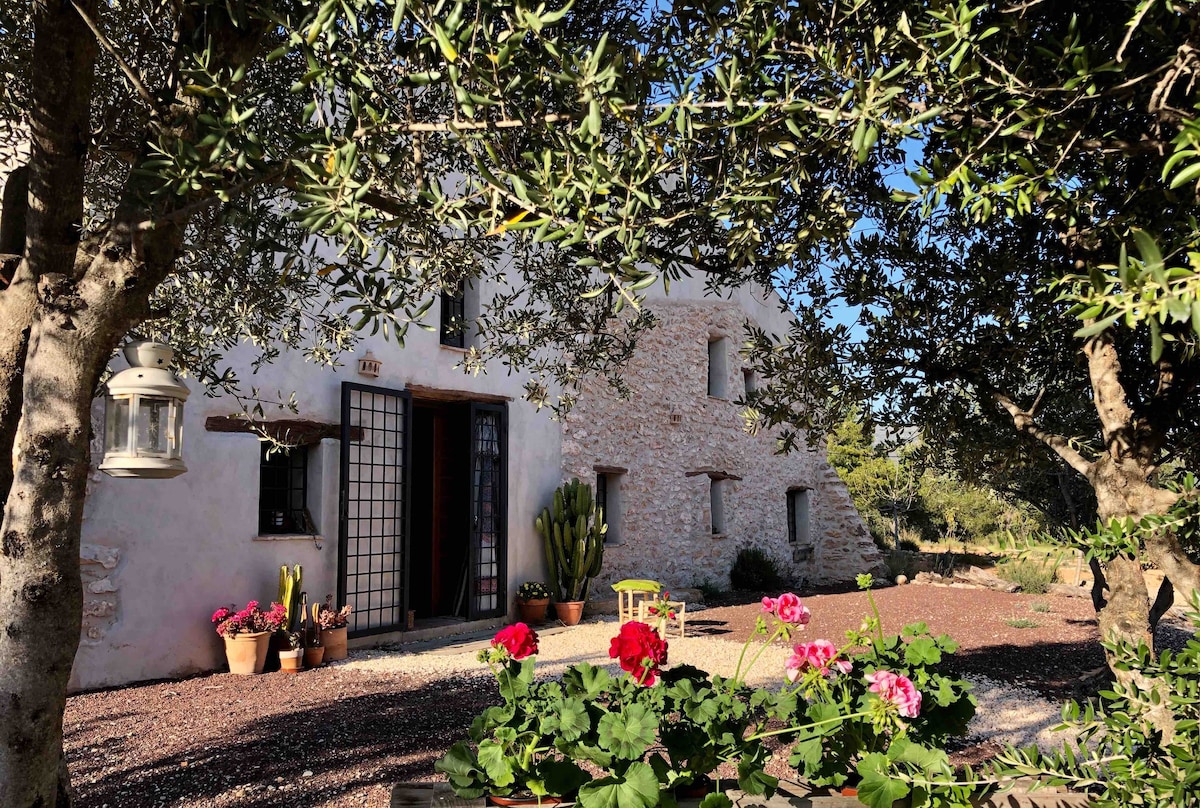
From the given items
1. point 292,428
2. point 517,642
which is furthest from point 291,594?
point 517,642

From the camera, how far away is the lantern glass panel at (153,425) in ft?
9.46

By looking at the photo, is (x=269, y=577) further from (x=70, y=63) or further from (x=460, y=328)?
(x=70, y=63)

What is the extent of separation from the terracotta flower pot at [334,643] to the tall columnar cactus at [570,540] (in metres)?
3.07

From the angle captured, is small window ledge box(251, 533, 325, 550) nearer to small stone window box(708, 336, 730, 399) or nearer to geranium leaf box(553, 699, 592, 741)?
geranium leaf box(553, 699, 592, 741)

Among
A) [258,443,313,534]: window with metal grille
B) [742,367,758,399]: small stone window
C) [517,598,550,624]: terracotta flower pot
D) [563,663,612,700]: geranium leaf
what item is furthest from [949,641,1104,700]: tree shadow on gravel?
[742,367,758,399]: small stone window

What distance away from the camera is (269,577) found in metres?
7.17

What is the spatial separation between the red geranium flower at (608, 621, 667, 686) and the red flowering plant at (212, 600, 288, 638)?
5289 millimetres

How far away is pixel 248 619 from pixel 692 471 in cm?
754

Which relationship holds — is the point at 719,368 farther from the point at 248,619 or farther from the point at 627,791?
the point at 627,791

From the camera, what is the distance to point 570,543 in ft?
33.0

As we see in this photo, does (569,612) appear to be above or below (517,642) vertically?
below

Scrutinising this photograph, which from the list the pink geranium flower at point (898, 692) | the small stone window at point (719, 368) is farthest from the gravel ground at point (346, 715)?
the small stone window at point (719, 368)

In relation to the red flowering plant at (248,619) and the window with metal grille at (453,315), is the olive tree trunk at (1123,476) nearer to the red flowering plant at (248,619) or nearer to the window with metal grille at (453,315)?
the red flowering plant at (248,619)

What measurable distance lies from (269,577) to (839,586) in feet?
34.9
